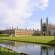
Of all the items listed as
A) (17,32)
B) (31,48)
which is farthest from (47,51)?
(17,32)

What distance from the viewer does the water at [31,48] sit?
6.16 m

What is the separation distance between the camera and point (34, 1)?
6422mm

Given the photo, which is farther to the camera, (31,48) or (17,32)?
(17,32)

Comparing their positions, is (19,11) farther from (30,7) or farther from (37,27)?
(37,27)

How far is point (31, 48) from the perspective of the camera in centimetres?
630

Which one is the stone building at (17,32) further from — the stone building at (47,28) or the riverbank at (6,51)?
the riverbank at (6,51)

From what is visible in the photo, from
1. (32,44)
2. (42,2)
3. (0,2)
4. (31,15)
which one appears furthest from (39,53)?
(0,2)

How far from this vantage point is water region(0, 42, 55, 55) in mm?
6160

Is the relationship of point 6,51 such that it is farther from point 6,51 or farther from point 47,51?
point 47,51

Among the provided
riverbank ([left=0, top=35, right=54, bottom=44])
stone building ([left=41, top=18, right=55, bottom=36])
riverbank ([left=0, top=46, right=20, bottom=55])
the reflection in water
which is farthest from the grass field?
stone building ([left=41, top=18, right=55, bottom=36])

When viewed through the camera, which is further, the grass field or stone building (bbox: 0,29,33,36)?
stone building (bbox: 0,29,33,36)

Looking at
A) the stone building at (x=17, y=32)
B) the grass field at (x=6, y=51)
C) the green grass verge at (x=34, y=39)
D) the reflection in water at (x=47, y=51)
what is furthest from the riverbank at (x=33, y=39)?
the grass field at (x=6, y=51)

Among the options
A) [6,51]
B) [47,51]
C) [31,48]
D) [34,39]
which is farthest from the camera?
[34,39]

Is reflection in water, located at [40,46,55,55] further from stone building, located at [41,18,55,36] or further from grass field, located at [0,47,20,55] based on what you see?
grass field, located at [0,47,20,55]
